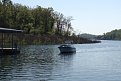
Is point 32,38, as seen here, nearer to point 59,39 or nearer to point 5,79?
point 59,39

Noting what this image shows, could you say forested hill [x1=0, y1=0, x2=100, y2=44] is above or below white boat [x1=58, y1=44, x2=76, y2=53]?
above

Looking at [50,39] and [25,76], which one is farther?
[50,39]

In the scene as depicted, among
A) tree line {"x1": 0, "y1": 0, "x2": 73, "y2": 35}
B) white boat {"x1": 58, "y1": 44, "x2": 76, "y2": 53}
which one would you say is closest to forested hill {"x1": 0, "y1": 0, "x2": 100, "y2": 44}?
tree line {"x1": 0, "y1": 0, "x2": 73, "y2": 35}

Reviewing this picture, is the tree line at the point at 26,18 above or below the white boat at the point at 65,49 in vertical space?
above

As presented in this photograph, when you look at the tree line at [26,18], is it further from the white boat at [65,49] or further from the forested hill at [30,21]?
the white boat at [65,49]

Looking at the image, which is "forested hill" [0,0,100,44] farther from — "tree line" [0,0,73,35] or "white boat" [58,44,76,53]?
"white boat" [58,44,76,53]

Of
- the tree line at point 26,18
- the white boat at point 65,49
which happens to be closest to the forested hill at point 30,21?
the tree line at point 26,18

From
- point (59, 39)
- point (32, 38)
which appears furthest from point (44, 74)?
point (59, 39)

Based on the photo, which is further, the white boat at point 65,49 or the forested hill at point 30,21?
the forested hill at point 30,21

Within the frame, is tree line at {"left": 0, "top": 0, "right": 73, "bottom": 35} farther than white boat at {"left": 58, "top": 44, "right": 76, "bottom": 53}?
Yes

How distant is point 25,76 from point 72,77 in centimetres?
635

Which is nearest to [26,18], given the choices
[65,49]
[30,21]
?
[30,21]

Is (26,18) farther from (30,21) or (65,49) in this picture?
(65,49)

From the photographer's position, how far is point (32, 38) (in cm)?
17275
